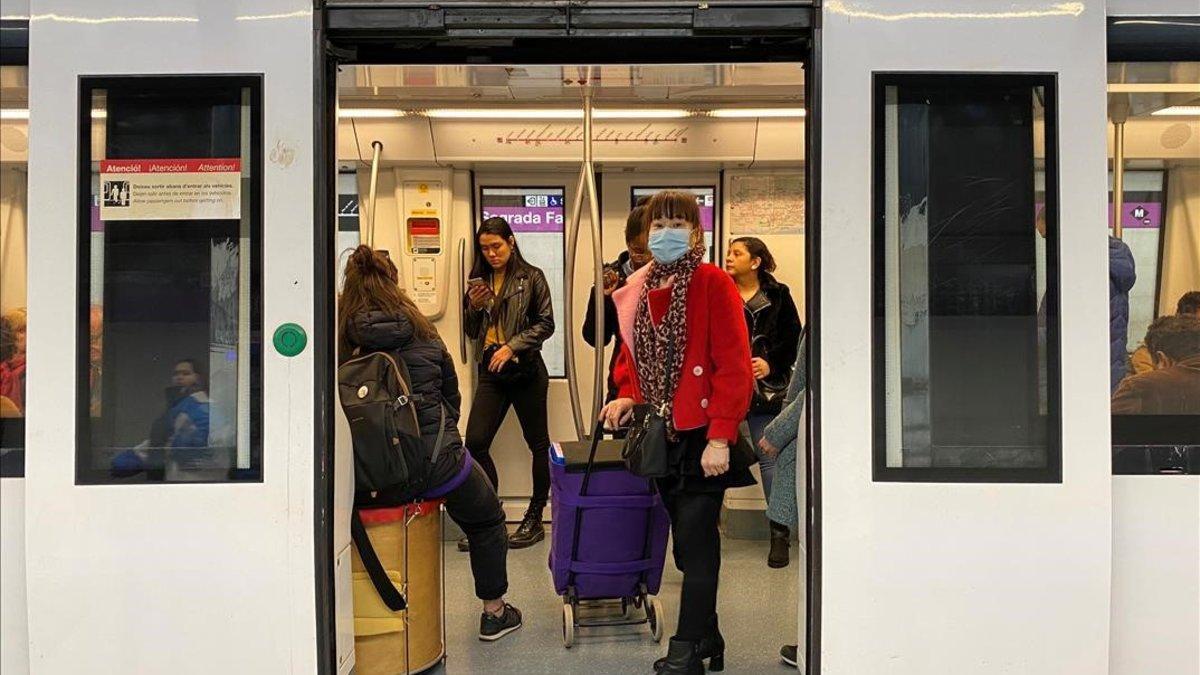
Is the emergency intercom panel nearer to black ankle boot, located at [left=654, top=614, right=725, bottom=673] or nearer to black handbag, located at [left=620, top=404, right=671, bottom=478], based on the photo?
black handbag, located at [left=620, top=404, right=671, bottom=478]

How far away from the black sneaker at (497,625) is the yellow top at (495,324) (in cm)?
199

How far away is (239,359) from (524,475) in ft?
11.6

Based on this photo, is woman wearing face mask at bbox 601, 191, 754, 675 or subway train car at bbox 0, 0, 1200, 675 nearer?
subway train car at bbox 0, 0, 1200, 675

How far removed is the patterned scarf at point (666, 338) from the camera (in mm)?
3586

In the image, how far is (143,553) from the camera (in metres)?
2.84

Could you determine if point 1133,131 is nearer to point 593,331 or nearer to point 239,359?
point 239,359

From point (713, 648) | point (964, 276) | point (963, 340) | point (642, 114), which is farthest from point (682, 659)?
point (642, 114)

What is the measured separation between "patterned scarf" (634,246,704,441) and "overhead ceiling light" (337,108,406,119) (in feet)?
8.57

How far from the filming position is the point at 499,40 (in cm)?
300

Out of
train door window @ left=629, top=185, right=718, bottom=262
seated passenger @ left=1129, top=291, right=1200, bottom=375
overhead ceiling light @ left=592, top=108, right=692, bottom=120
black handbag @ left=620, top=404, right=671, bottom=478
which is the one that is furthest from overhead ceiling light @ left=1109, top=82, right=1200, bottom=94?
train door window @ left=629, top=185, right=718, bottom=262

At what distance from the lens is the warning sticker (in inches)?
112

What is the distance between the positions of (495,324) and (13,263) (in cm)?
322

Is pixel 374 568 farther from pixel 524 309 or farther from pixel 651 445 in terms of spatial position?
pixel 524 309

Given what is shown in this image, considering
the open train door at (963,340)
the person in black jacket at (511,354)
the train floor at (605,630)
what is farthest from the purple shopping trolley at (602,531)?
the person in black jacket at (511,354)
